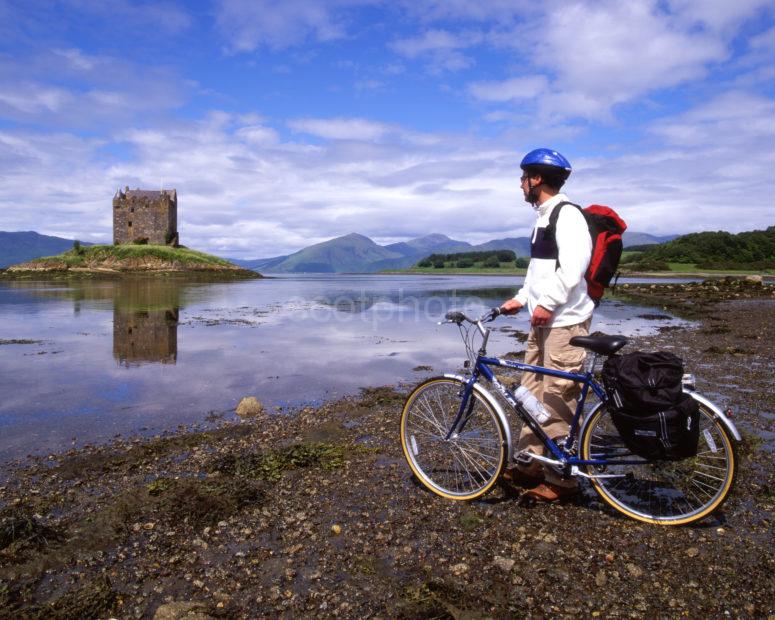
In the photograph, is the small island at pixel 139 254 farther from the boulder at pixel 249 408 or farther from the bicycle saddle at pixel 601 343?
the bicycle saddle at pixel 601 343

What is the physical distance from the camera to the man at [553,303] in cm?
491

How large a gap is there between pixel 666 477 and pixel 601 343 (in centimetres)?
185

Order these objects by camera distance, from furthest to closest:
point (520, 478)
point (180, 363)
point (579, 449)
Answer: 1. point (180, 363)
2. point (520, 478)
3. point (579, 449)

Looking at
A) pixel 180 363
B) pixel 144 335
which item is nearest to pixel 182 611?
pixel 180 363

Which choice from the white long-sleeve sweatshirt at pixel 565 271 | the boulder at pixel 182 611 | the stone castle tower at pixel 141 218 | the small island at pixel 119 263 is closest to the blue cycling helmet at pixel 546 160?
the white long-sleeve sweatshirt at pixel 565 271

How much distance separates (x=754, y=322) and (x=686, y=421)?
21.7m

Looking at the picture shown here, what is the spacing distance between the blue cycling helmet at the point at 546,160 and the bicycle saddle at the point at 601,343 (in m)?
1.85

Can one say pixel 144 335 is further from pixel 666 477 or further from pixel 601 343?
pixel 666 477

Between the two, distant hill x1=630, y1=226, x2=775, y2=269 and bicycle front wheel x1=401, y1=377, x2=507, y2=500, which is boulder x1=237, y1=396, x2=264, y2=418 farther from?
distant hill x1=630, y1=226, x2=775, y2=269

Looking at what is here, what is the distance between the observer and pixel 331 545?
438 cm

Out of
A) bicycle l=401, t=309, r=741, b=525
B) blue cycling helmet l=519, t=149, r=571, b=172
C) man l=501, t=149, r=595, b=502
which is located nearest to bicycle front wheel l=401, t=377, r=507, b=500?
bicycle l=401, t=309, r=741, b=525

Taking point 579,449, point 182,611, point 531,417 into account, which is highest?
A: point 531,417

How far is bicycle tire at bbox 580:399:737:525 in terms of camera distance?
14.8 ft

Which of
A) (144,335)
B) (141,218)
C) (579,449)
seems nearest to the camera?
(579,449)
